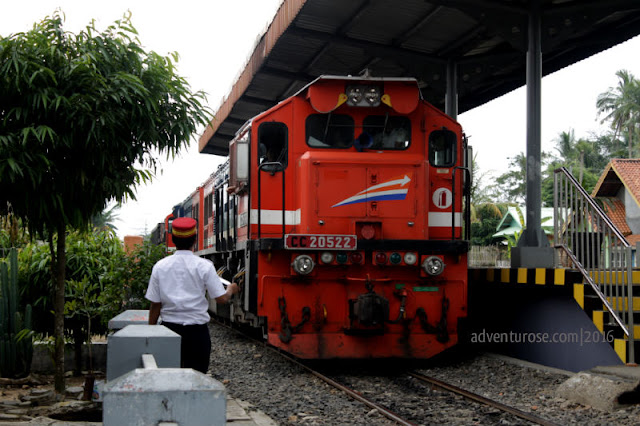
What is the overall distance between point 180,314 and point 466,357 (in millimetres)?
6668

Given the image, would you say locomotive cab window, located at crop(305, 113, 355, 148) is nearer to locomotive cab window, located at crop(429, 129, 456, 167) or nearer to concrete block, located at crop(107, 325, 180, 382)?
locomotive cab window, located at crop(429, 129, 456, 167)

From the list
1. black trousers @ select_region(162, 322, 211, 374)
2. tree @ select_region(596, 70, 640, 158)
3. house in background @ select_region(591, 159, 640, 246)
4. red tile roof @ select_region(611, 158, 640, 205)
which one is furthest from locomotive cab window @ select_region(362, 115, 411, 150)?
tree @ select_region(596, 70, 640, 158)

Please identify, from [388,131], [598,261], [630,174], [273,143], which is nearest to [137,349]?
[273,143]

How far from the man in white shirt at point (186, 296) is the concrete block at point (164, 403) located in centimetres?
219

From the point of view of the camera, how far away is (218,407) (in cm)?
233

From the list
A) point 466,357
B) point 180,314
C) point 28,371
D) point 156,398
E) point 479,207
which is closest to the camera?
point 156,398

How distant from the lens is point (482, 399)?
6.94 m

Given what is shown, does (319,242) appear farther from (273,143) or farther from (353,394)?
(353,394)

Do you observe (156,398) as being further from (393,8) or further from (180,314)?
(393,8)

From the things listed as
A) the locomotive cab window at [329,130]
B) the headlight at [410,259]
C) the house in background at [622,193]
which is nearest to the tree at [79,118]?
the locomotive cab window at [329,130]

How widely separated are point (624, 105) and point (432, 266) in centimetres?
5879

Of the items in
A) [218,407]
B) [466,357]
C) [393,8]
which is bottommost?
[466,357]

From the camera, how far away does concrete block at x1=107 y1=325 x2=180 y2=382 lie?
3.56m

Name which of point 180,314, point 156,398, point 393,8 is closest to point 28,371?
point 180,314
